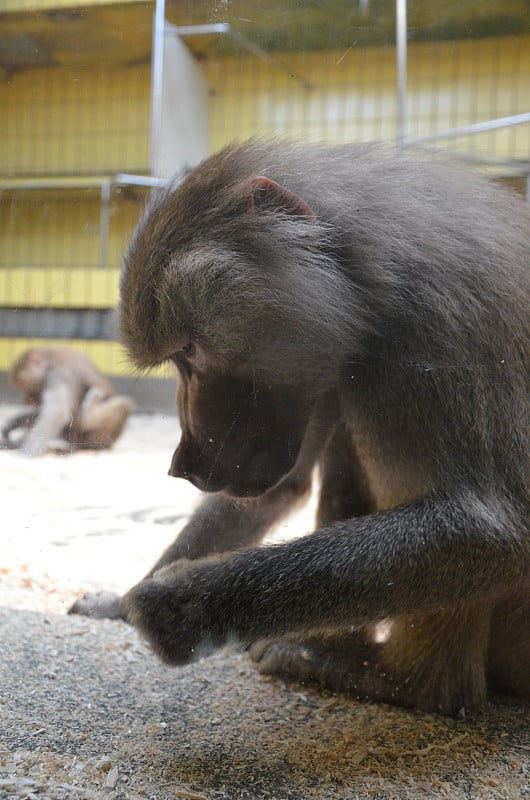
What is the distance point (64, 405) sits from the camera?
1.95 metres

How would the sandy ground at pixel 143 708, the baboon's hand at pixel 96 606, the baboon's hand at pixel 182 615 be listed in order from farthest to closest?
the baboon's hand at pixel 96 606
the baboon's hand at pixel 182 615
the sandy ground at pixel 143 708

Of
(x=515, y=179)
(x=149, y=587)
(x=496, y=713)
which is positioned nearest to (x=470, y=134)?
(x=515, y=179)

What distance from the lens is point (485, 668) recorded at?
2078mm

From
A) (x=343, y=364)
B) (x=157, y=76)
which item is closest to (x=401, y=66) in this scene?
(x=157, y=76)

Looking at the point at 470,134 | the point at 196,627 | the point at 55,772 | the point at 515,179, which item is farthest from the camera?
the point at 515,179

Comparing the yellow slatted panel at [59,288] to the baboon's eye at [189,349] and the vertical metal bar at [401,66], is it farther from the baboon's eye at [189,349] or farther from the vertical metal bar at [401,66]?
the vertical metal bar at [401,66]

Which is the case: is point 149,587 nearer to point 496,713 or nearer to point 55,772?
point 55,772

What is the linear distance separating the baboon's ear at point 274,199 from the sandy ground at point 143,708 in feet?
1.79

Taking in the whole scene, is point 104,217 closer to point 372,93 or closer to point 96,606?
point 372,93

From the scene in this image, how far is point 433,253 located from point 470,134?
1.01 feet

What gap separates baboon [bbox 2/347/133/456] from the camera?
187 centimetres

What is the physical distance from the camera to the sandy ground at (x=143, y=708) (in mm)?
1559

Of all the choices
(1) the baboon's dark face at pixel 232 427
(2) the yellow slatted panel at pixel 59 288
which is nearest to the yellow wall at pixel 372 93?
(2) the yellow slatted panel at pixel 59 288

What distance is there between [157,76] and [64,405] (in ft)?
2.50
